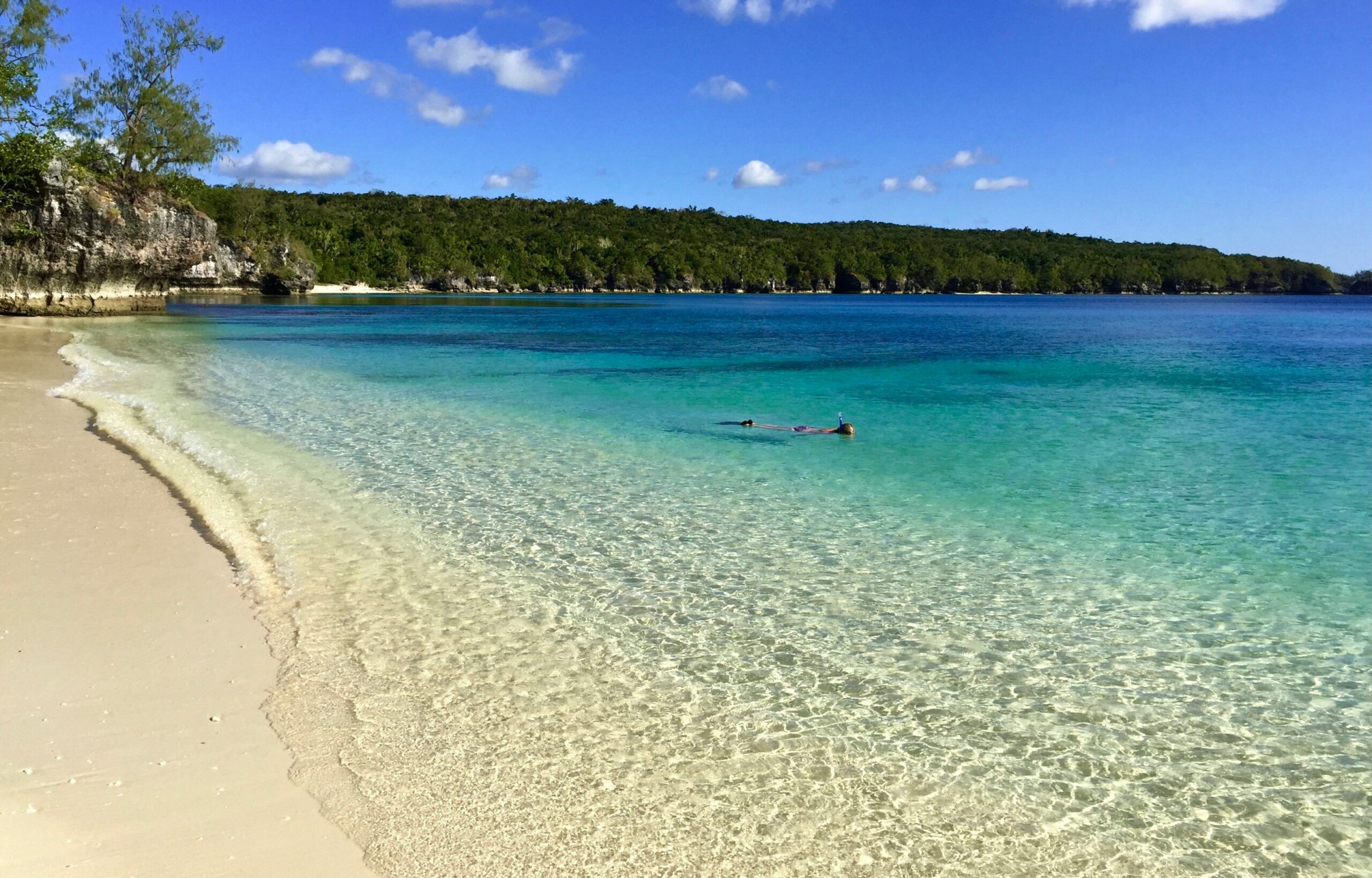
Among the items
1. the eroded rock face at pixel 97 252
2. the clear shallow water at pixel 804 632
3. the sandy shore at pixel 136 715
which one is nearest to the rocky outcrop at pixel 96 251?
the eroded rock face at pixel 97 252

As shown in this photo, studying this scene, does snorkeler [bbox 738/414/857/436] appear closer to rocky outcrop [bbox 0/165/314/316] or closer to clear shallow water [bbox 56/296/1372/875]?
clear shallow water [bbox 56/296/1372/875]

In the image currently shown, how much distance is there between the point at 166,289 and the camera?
46.5m

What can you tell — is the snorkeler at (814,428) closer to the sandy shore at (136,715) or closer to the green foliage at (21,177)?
the sandy shore at (136,715)

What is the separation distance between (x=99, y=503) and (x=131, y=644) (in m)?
4.23

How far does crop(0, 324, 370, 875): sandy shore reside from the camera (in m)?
3.60

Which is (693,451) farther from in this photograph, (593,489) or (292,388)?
(292,388)

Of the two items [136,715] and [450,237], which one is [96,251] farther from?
[450,237]

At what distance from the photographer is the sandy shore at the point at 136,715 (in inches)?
142

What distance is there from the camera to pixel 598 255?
160 metres

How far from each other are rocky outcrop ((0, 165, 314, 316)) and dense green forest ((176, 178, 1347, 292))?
4181cm

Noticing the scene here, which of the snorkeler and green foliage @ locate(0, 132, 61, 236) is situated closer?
the snorkeler

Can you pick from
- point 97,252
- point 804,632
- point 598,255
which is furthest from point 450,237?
point 804,632

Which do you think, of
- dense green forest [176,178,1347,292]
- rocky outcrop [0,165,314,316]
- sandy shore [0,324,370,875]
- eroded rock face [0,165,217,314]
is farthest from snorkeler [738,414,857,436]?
dense green forest [176,178,1347,292]

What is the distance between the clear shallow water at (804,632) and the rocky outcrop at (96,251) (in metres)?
26.0
